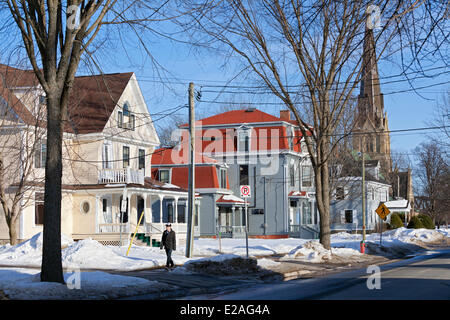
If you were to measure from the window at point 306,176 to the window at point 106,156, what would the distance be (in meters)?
25.7

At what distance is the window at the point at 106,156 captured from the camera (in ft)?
124

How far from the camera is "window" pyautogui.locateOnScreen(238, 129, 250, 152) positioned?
55.7 meters

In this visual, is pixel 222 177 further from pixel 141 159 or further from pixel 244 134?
pixel 141 159

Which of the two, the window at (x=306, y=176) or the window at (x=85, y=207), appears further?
the window at (x=306, y=176)

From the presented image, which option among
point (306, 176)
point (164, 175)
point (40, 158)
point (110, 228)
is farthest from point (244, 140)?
point (40, 158)

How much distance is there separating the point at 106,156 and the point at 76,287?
2497 cm

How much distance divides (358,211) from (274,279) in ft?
164

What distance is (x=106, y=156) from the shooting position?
38031 mm

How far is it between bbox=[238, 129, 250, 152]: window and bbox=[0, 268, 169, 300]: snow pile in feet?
132

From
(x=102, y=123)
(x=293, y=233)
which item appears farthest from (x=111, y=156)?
(x=293, y=233)

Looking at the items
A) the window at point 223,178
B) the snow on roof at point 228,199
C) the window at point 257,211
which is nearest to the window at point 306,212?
the window at point 257,211

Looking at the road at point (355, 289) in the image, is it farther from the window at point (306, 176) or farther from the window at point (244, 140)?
the window at point (306, 176)
